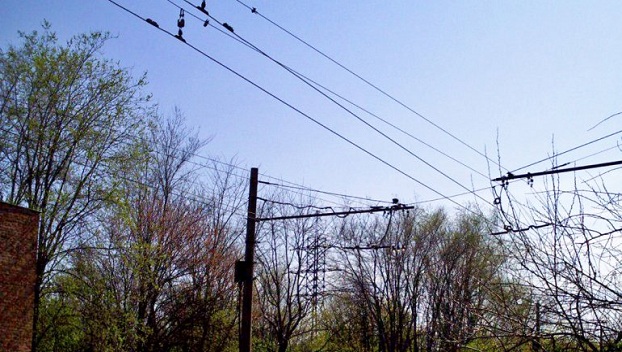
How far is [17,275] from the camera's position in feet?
62.3

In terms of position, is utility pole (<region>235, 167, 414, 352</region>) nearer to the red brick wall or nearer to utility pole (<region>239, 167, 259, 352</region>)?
utility pole (<region>239, 167, 259, 352</region>)

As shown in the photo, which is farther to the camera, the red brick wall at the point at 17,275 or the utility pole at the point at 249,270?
the red brick wall at the point at 17,275

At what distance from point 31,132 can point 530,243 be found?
18410 mm

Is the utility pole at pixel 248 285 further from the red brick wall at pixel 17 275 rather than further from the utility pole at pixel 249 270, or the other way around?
the red brick wall at pixel 17 275

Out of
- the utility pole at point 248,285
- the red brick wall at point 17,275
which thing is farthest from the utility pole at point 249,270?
the red brick wall at point 17,275

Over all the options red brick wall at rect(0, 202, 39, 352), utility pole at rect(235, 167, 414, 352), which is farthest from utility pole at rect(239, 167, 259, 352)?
red brick wall at rect(0, 202, 39, 352)

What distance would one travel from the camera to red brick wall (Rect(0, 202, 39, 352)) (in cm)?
1839

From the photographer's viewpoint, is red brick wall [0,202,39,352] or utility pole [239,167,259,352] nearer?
utility pole [239,167,259,352]

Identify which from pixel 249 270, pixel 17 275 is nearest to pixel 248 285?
pixel 249 270

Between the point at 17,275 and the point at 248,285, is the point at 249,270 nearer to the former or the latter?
the point at 248,285

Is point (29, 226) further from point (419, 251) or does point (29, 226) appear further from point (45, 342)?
point (419, 251)

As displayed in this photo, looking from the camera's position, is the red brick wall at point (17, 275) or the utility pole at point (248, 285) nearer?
the utility pole at point (248, 285)

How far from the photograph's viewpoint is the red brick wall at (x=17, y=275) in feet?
60.3

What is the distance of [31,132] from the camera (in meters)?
21.7
